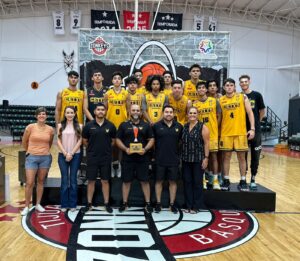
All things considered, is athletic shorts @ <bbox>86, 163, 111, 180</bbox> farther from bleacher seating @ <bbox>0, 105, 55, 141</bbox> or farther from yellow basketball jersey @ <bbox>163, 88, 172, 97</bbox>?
bleacher seating @ <bbox>0, 105, 55, 141</bbox>

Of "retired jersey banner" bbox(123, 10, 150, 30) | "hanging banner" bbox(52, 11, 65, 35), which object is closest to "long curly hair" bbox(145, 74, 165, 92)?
"retired jersey banner" bbox(123, 10, 150, 30)

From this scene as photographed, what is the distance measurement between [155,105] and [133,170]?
98 cm

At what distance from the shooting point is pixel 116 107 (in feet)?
16.4

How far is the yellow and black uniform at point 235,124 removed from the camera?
4711 millimetres

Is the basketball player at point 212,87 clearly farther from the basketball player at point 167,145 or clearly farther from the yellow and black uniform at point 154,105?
the basketball player at point 167,145

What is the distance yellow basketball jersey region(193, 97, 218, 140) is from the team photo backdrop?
7.03ft

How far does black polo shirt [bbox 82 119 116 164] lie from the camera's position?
4.45 m

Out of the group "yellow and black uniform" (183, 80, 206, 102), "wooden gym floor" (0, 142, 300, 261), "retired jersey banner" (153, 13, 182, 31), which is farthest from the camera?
"retired jersey banner" (153, 13, 182, 31)

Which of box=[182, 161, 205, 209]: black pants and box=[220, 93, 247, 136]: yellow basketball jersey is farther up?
box=[220, 93, 247, 136]: yellow basketball jersey

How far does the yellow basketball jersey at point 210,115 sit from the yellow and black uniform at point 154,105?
550mm

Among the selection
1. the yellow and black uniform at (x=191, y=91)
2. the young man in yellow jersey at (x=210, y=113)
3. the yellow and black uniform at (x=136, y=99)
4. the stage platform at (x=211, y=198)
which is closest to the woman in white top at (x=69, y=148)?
the stage platform at (x=211, y=198)

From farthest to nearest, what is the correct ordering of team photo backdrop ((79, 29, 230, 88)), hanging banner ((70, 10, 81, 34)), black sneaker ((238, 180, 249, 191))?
hanging banner ((70, 10, 81, 34)), team photo backdrop ((79, 29, 230, 88)), black sneaker ((238, 180, 249, 191))

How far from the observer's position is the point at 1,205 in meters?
4.98

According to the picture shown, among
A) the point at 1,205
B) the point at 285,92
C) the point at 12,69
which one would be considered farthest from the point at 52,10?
the point at 1,205
